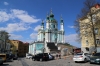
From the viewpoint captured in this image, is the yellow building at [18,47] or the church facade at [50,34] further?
the yellow building at [18,47]

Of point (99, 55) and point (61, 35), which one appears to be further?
point (61, 35)

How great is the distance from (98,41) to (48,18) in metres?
47.7

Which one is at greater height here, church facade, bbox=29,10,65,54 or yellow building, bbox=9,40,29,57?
church facade, bbox=29,10,65,54

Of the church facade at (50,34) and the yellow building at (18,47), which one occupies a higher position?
the church facade at (50,34)

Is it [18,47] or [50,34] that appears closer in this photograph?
[50,34]

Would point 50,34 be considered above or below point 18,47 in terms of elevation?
above

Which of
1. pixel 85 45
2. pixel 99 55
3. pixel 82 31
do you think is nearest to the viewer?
pixel 99 55

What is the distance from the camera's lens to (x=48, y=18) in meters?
83.6

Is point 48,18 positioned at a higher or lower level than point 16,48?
higher

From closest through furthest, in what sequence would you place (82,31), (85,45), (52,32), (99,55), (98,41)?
(99,55) → (82,31) → (98,41) → (85,45) → (52,32)

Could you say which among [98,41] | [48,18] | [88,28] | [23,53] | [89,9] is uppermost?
[48,18]

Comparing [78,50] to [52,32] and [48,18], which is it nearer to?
[52,32]

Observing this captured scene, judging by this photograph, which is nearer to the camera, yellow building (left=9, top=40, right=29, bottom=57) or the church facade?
the church facade

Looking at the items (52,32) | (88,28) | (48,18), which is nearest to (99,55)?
(88,28)
